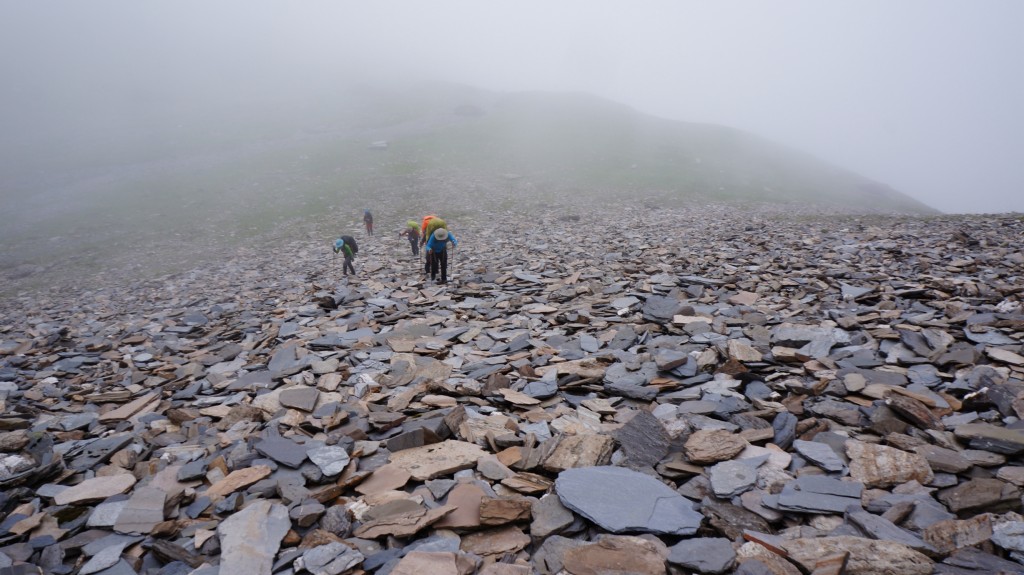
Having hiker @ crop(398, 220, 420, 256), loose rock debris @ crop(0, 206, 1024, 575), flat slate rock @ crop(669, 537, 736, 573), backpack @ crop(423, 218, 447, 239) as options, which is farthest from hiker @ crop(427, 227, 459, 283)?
flat slate rock @ crop(669, 537, 736, 573)

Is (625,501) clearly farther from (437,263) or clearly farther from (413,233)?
(413,233)

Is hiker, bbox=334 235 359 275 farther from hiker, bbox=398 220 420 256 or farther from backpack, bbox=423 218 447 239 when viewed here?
backpack, bbox=423 218 447 239

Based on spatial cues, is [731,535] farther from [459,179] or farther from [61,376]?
[459,179]

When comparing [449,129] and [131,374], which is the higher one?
[449,129]

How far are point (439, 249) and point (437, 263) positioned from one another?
97cm

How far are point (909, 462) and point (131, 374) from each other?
12.0 m

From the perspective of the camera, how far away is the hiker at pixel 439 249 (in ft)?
44.6

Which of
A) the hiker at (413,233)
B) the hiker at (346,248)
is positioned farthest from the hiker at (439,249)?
the hiker at (413,233)

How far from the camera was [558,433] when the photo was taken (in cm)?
541

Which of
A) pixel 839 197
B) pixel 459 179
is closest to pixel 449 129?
pixel 459 179

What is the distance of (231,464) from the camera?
Answer: 521 cm

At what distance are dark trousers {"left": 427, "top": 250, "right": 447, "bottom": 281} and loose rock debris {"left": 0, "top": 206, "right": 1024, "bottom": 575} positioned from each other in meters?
2.42

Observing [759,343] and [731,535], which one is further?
[759,343]

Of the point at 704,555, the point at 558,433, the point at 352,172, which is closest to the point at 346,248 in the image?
the point at 558,433
